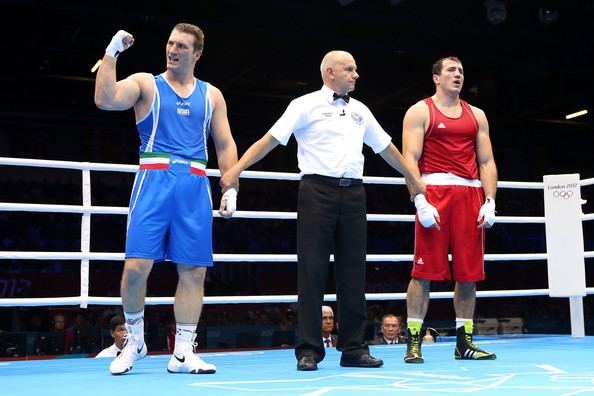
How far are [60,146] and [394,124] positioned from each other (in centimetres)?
773

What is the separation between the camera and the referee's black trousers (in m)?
3.56

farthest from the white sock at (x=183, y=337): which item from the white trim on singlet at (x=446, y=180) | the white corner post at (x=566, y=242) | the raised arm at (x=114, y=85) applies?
the white corner post at (x=566, y=242)

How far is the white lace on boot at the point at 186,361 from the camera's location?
10.9ft

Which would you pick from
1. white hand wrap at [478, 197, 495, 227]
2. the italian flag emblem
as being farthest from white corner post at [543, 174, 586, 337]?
the italian flag emblem

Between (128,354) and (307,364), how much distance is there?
79cm

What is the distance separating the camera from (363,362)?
3.58 m

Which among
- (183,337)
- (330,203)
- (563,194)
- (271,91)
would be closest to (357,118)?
(330,203)

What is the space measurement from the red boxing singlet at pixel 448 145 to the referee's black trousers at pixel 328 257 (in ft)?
1.85

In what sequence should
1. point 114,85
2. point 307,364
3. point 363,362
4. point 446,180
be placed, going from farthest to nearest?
point 446,180
point 363,362
point 307,364
point 114,85

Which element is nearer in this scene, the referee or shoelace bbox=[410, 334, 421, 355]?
the referee

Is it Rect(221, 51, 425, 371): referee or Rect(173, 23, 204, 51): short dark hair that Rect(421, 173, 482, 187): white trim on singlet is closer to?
Rect(221, 51, 425, 371): referee

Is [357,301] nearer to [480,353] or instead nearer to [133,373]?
[480,353]

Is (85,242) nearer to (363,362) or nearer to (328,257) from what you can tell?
(328,257)

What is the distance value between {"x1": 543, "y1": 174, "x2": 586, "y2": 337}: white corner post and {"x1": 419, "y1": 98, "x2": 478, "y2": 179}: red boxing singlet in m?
1.48
